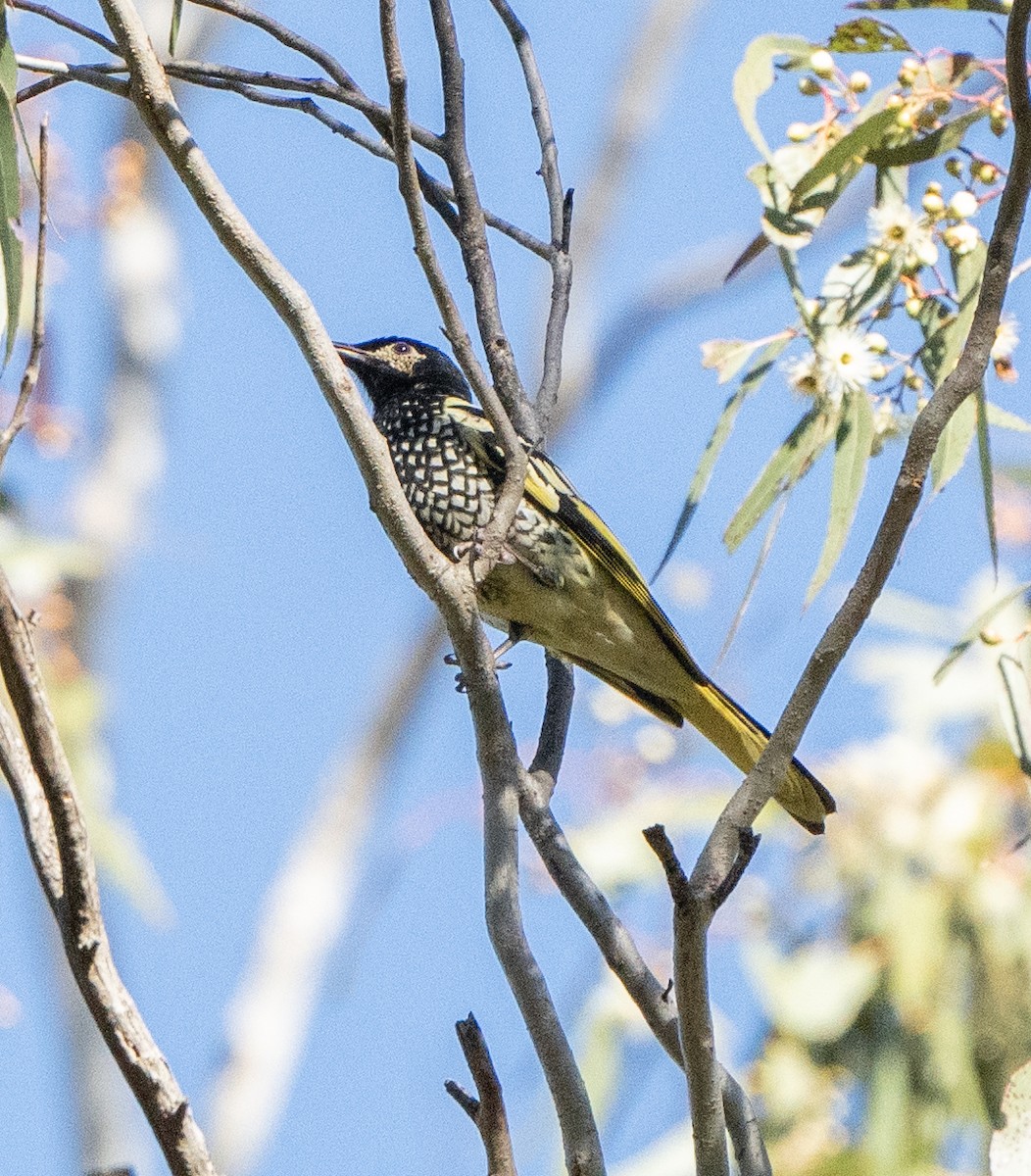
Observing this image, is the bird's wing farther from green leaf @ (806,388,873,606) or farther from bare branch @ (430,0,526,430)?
bare branch @ (430,0,526,430)

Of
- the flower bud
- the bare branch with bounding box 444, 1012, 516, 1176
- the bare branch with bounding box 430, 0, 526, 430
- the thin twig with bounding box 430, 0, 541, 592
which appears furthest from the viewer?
the flower bud

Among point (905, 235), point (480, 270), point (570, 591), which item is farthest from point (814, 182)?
point (570, 591)

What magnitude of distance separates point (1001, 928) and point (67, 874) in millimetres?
2740

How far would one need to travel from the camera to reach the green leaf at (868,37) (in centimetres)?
259

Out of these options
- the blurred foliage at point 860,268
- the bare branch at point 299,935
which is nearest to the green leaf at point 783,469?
the blurred foliage at point 860,268

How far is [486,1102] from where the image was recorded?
169 cm

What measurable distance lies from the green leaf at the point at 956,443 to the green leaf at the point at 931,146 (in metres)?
0.37

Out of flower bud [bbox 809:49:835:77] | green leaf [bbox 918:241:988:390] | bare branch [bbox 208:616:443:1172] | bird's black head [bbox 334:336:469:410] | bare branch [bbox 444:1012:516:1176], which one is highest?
bare branch [bbox 208:616:443:1172]

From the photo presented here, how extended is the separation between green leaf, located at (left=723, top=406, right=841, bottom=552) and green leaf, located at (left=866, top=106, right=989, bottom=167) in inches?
15.3

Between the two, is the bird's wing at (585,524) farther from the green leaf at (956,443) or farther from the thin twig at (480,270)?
the thin twig at (480,270)

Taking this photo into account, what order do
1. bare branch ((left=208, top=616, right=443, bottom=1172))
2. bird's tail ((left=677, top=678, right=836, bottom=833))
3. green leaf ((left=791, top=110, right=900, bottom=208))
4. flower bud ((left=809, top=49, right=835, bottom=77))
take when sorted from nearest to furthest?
1. green leaf ((left=791, top=110, right=900, bottom=208))
2. flower bud ((left=809, top=49, right=835, bottom=77))
3. bird's tail ((left=677, top=678, right=836, bottom=833))
4. bare branch ((left=208, top=616, right=443, bottom=1172))

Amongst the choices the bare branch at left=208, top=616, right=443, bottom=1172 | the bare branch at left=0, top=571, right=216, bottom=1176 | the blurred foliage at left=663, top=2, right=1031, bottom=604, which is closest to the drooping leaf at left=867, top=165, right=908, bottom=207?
the blurred foliage at left=663, top=2, right=1031, bottom=604

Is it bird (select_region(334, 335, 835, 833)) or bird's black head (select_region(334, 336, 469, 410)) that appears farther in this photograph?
bird's black head (select_region(334, 336, 469, 410))

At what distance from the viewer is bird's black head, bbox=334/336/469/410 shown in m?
3.77
